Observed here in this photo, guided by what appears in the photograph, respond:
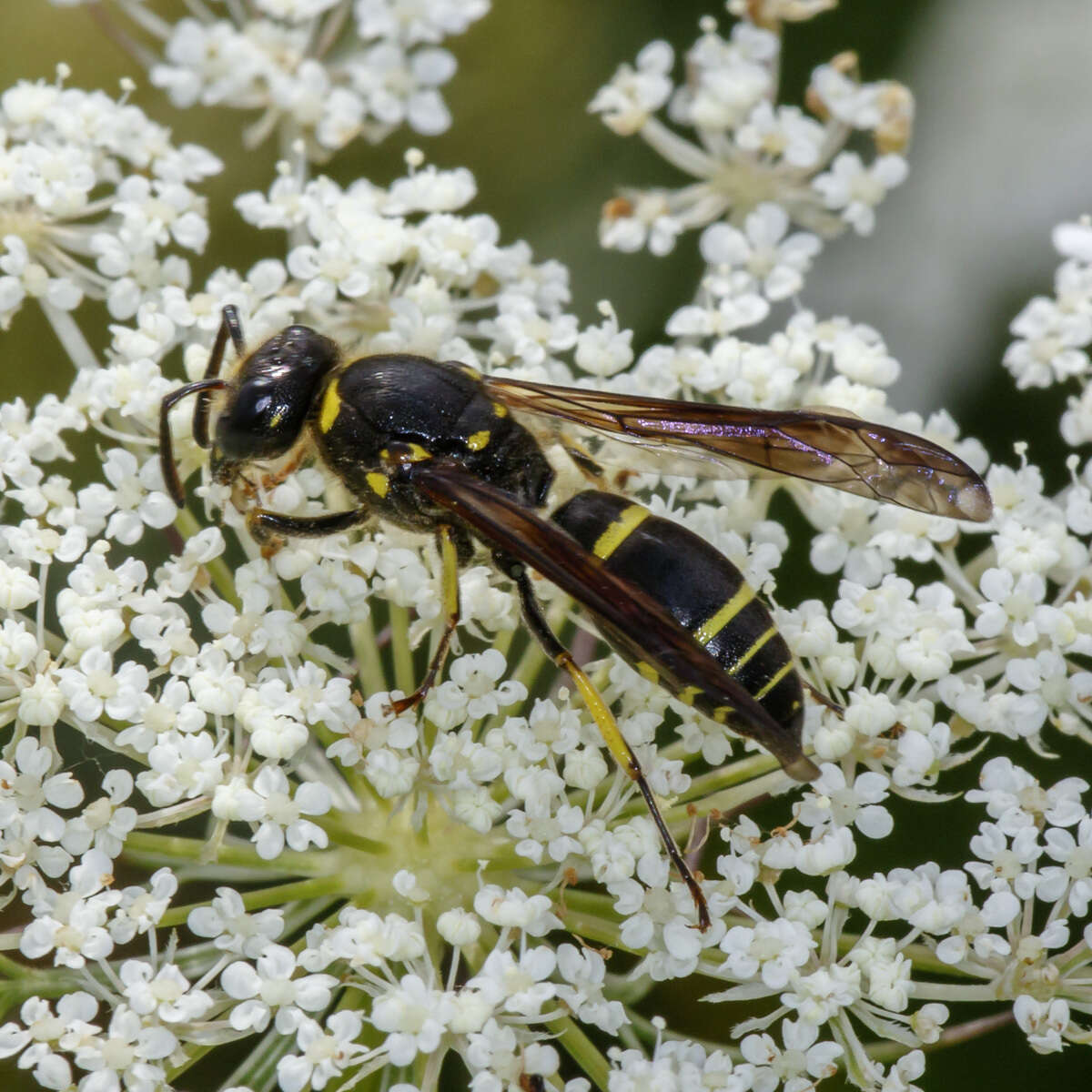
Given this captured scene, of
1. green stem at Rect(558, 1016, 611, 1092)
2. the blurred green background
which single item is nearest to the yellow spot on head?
green stem at Rect(558, 1016, 611, 1092)

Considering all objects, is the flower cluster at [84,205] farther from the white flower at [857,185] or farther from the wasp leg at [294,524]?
the white flower at [857,185]

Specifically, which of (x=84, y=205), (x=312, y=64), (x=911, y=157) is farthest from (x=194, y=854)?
(x=911, y=157)

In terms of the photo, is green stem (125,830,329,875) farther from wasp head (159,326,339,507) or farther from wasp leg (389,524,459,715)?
wasp head (159,326,339,507)

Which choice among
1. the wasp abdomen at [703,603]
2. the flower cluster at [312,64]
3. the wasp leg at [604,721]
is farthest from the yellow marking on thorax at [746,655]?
the flower cluster at [312,64]

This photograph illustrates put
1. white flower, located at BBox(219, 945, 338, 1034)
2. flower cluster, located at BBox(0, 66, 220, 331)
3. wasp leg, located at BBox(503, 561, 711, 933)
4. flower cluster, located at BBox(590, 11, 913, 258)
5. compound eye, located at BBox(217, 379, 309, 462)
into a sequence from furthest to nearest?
flower cluster, located at BBox(590, 11, 913, 258) → flower cluster, located at BBox(0, 66, 220, 331) → compound eye, located at BBox(217, 379, 309, 462) → wasp leg, located at BBox(503, 561, 711, 933) → white flower, located at BBox(219, 945, 338, 1034)

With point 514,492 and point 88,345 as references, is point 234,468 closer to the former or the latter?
point 514,492
